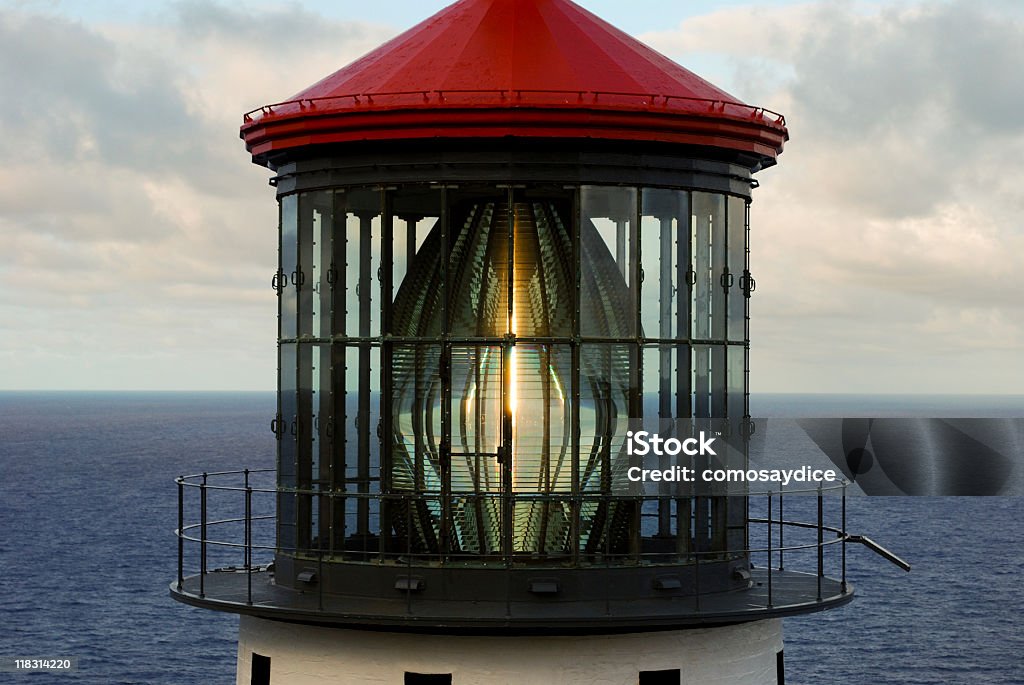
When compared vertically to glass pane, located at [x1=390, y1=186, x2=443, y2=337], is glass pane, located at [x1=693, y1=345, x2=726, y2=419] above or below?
below

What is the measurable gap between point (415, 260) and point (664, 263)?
2092 millimetres

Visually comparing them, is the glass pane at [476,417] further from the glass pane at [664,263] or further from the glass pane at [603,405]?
A: the glass pane at [664,263]

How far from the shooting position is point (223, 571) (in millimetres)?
15148

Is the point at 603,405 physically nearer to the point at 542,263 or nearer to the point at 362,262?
the point at 542,263

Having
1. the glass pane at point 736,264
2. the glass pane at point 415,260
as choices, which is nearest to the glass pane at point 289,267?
the glass pane at point 415,260

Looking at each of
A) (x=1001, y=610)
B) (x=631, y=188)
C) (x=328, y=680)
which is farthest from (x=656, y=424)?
(x=1001, y=610)

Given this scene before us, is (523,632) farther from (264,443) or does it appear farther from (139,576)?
(264,443)

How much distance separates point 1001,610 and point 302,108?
181 ft

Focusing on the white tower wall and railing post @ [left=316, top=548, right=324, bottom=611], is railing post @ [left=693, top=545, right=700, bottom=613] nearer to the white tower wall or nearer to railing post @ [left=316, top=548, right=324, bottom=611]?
the white tower wall

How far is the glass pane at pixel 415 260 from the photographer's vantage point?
13430 mm

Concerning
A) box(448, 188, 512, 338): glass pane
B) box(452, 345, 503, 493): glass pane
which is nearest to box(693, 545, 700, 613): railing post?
box(452, 345, 503, 493): glass pane

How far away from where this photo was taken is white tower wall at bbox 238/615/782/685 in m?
12.8

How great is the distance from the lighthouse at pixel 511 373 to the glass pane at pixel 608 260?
19mm

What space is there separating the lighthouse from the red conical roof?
3 centimetres
